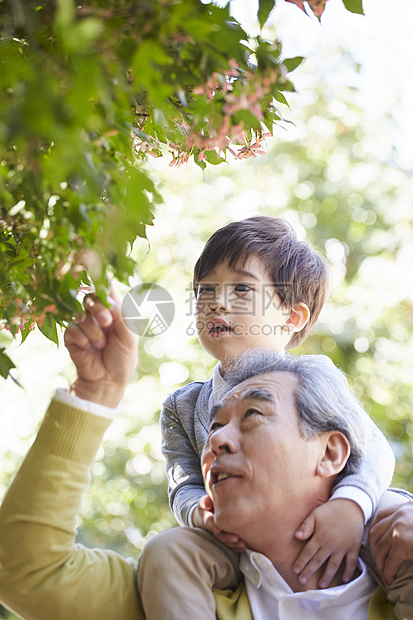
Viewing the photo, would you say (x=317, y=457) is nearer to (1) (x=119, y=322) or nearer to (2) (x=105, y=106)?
(1) (x=119, y=322)

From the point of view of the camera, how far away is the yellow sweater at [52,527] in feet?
3.15

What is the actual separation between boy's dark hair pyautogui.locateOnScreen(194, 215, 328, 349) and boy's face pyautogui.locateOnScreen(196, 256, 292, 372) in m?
0.03

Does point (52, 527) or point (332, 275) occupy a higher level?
point (52, 527)

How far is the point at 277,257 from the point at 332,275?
10.8 ft

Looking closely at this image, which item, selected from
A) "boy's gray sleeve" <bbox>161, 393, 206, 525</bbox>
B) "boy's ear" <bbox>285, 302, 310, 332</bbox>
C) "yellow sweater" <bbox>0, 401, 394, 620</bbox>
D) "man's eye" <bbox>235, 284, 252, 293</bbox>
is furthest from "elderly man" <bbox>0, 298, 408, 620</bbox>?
"boy's ear" <bbox>285, 302, 310, 332</bbox>

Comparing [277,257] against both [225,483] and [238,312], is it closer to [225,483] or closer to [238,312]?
[238,312]

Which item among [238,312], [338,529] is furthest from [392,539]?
[238,312]

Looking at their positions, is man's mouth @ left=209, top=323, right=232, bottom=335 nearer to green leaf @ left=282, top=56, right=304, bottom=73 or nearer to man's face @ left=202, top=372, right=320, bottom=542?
man's face @ left=202, top=372, right=320, bottom=542

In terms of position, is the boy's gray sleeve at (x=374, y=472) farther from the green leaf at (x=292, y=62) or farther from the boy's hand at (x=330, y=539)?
the green leaf at (x=292, y=62)

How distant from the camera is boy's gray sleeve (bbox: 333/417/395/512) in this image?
4.08 ft

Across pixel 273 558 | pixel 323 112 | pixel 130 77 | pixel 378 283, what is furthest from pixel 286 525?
pixel 323 112

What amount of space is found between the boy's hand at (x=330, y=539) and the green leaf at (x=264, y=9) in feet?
2.62

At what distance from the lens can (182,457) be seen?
1.69 metres

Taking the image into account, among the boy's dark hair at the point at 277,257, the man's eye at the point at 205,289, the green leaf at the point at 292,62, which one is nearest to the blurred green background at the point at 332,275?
the boy's dark hair at the point at 277,257
